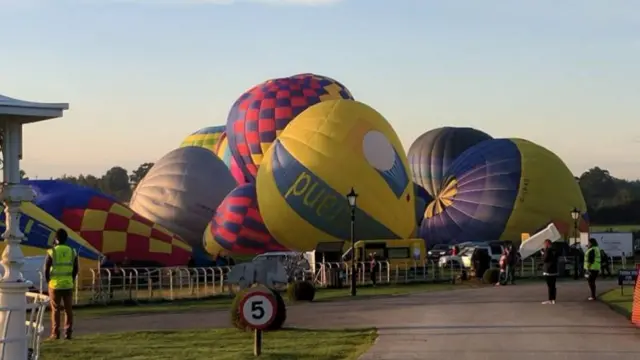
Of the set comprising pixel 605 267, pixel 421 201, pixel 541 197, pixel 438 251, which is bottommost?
pixel 605 267

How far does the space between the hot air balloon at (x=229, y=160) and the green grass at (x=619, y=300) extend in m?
33.6

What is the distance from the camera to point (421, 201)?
62656 mm

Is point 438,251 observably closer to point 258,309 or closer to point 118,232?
point 118,232

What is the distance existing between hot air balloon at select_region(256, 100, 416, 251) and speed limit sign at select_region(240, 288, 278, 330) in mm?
27057

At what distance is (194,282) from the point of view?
99.9ft

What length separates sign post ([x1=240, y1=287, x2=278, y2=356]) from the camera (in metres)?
13.7

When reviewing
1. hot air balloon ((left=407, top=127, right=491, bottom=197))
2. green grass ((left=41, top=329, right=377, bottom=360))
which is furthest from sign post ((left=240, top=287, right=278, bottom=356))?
hot air balloon ((left=407, top=127, right=491, bottom=197))

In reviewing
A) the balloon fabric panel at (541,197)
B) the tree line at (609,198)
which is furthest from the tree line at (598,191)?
the balloon fabric panel at (541,197)

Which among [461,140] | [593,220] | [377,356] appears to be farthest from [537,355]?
[593,220]

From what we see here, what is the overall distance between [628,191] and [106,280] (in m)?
117

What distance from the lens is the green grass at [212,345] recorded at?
47.2 feet

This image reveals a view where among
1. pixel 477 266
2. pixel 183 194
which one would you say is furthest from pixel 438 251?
pixel 477 266

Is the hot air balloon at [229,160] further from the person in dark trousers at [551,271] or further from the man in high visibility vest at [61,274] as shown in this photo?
the man in high visibility vest at [61,274]

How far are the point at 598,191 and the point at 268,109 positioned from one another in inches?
3876
